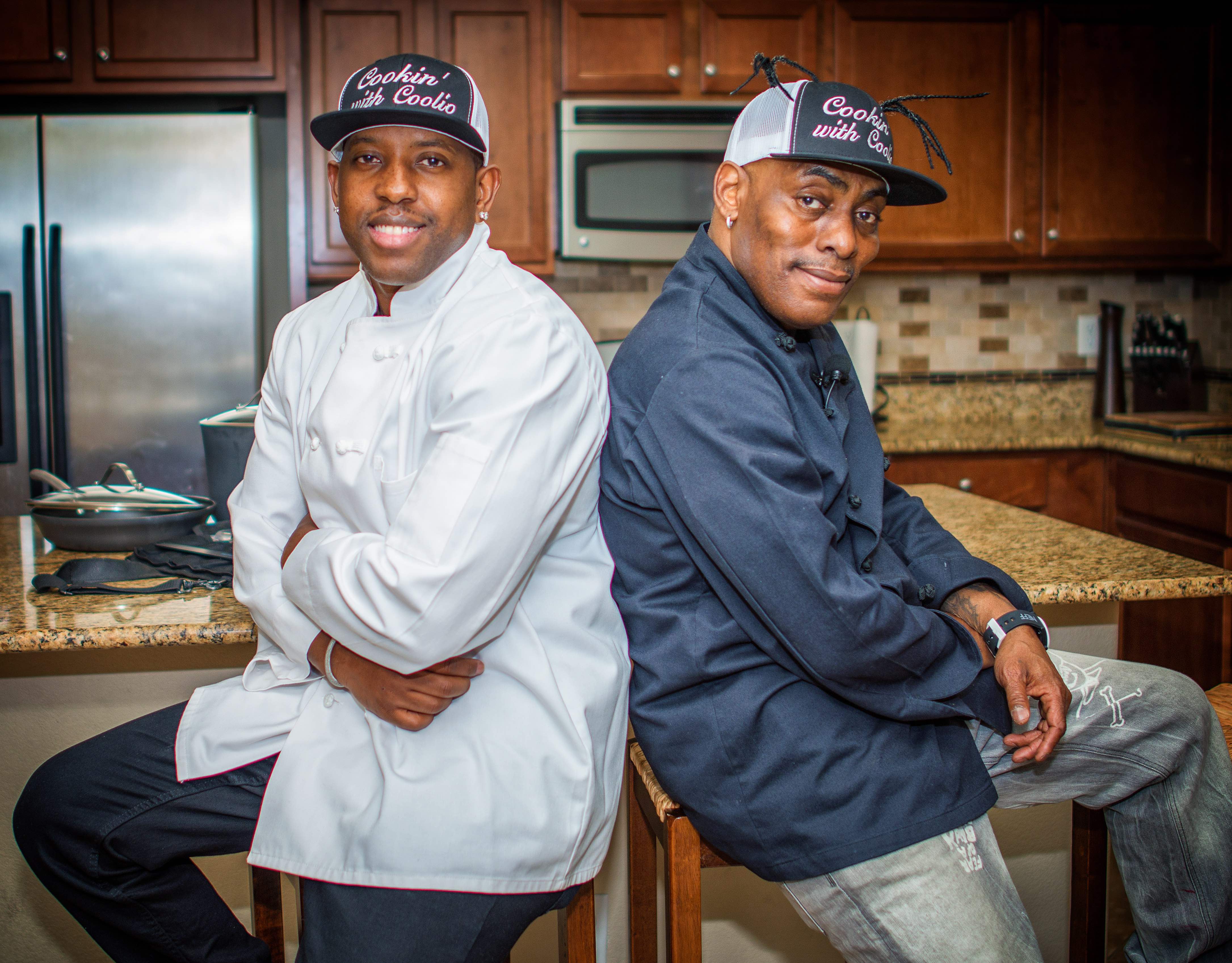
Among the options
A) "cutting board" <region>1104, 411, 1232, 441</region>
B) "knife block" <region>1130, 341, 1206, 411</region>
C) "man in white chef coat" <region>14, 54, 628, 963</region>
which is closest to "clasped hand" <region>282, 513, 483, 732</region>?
"man in white chef coat" <region>14, 54, 628, 963</region>

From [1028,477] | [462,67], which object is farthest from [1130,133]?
[462,67]

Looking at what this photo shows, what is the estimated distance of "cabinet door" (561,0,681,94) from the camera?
3158 millimetres

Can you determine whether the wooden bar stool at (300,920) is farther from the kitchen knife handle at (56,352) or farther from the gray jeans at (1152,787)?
the kitchen knife handle at (56,352)

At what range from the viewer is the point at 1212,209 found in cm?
344

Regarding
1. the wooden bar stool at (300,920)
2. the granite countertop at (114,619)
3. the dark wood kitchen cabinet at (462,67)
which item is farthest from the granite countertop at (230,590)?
the dark wood kitchen cabinet at (462,67)

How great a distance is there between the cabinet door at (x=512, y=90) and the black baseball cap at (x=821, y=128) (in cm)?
209

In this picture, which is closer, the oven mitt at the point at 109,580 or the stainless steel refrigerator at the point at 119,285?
the oven mitt at the point at 109,580

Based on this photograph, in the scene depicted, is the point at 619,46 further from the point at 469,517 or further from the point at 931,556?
the point at 469,517

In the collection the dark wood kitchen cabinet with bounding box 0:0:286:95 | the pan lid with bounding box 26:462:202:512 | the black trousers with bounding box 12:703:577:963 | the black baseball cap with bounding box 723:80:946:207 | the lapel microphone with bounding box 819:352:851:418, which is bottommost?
the black trousers with bounding box 12:703:577:963

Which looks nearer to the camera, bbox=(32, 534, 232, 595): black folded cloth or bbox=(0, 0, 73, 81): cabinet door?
bbox=(32, 534, 232, 595): black folded cloth

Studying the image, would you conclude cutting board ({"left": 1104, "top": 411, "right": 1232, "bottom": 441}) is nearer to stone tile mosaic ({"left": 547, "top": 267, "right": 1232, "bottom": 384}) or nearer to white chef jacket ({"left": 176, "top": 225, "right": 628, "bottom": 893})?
stone tile mosaic ({"left": 547, "top": 267, "right": 1232, "bottom": 384})

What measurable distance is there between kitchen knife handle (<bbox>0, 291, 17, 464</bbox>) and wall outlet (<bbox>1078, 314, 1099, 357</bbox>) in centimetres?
377

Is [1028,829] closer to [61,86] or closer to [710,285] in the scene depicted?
[710,285]

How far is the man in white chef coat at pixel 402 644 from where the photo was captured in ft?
3.43
